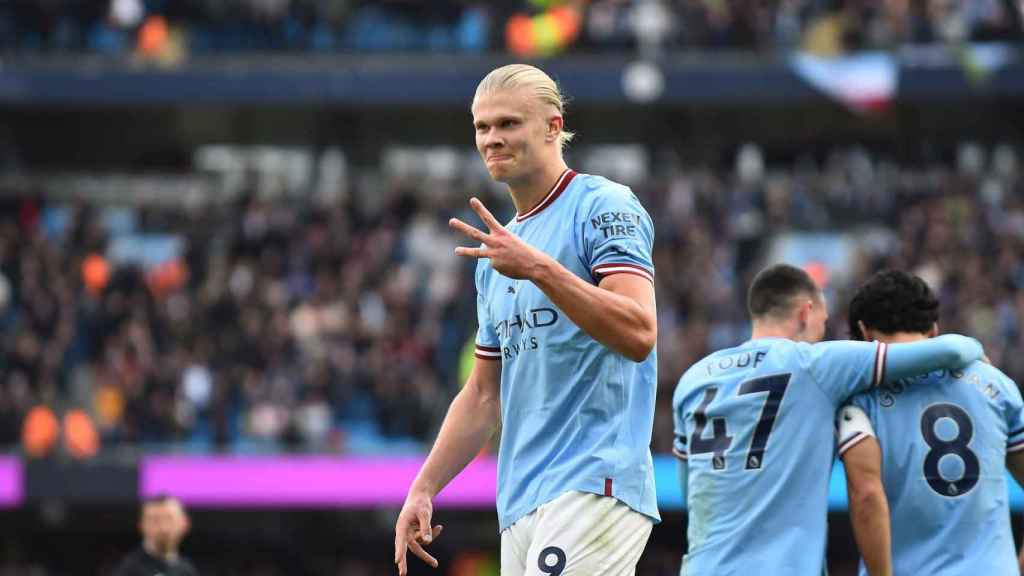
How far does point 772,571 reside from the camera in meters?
5.45

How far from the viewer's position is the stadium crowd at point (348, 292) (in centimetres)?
1803

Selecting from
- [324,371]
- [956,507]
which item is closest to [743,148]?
[324,371]

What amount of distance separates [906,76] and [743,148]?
3.82 meters

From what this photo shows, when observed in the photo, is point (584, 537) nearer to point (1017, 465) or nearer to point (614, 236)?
point (614, 236)

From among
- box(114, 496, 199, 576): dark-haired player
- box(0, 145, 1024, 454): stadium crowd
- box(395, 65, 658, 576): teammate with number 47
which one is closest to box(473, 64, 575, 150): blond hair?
box(395, 65, 658, 576): teammate with number 47

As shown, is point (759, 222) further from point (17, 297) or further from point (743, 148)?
point (17, 297)

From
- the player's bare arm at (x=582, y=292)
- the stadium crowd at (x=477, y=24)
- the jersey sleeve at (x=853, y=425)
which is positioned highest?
the stadium crowd at (x=477, y=24)

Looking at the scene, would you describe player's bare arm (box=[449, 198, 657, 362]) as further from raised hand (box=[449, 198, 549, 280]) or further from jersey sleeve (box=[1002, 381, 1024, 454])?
jersey sleeve (box=[1002, 381, 1024, 454])

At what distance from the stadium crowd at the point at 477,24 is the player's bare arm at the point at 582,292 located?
19030 mm

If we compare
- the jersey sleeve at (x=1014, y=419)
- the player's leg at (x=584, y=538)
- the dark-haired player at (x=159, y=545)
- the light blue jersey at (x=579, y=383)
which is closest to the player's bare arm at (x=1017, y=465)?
the jersey sleeve at (x=1014, y=419)

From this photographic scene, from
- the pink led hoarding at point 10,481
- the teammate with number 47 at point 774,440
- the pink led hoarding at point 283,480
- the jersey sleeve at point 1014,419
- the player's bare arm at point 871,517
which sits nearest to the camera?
the player's bare arm at point 871,517

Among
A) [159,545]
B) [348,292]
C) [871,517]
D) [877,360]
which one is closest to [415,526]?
[871,517]

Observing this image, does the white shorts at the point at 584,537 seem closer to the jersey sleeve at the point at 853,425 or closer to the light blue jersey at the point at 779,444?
the light blue jersey at the point at 779,444

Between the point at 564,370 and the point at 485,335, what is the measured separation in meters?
0.54
